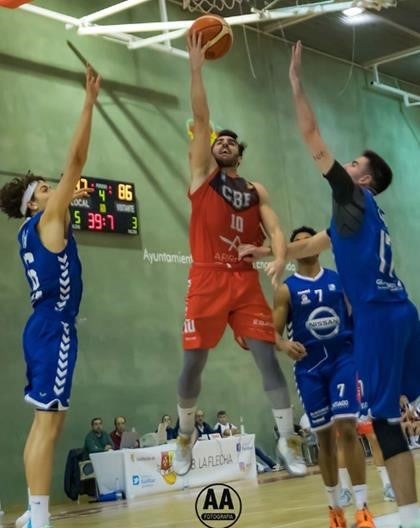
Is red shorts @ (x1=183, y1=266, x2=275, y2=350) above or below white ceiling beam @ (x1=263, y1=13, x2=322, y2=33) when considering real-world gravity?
below

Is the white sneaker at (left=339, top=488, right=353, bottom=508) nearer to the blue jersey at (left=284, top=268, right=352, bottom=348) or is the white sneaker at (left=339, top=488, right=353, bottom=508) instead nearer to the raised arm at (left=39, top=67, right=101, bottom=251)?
the blue jersey at (left=284, top=268, right=352, bottom=348)

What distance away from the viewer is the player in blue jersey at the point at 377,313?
4.56 metres

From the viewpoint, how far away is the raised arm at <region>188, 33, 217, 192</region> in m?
6.07

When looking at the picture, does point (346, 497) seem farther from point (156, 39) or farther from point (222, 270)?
point (156, 39)

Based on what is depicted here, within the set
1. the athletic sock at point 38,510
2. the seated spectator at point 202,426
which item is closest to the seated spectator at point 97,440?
the seated spectator at point 202,426

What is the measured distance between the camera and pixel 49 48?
50.0 feet

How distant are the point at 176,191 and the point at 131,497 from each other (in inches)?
257

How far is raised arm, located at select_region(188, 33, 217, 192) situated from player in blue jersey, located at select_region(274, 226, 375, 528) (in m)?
1.14

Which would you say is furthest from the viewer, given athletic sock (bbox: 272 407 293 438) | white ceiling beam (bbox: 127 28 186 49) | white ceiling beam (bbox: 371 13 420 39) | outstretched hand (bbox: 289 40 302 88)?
white ceiling beam (bbox: 371 13 420 39)

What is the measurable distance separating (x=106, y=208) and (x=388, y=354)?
1110 centimetres

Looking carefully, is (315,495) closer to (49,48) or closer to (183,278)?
(183,278)

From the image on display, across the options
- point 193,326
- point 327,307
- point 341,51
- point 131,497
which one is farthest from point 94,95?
point 341,51

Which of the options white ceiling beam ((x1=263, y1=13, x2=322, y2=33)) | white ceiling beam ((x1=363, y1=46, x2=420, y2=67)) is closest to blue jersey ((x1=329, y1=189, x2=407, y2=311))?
white ceiling beam ((x1=263, y1=13, x2=322, y2=33))

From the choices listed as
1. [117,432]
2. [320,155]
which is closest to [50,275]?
[320,155]
